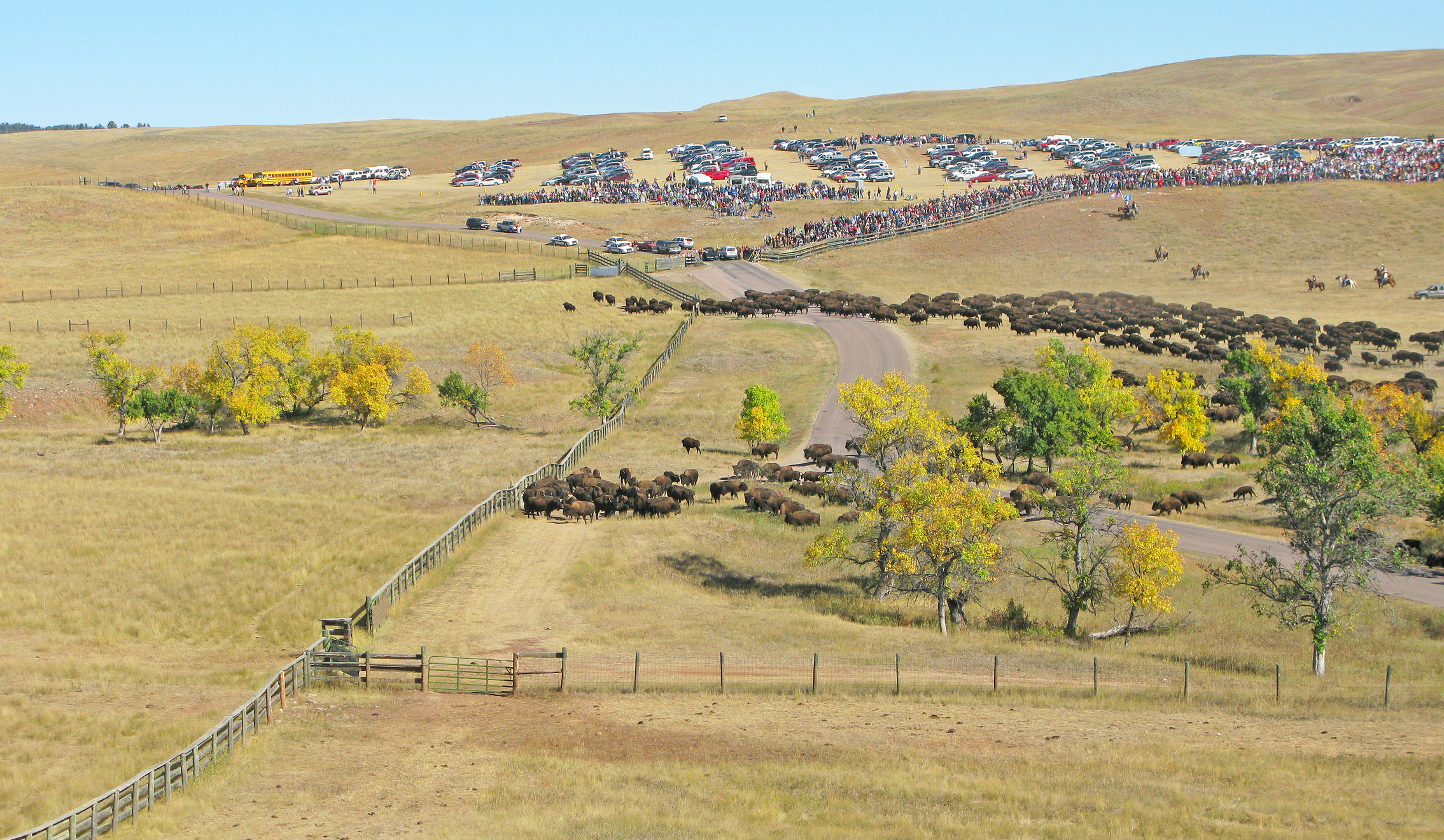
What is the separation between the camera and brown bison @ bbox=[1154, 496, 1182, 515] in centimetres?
4788

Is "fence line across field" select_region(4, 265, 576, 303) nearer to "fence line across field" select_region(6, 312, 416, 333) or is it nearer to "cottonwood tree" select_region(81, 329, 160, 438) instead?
"fence line across field" select_region(6, 312, 416, 333)

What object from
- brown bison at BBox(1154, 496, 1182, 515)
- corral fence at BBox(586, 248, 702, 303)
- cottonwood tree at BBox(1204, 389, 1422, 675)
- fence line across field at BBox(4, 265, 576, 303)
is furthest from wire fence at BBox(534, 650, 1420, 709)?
fence line across field at BBox(4, 265, 576, 303)

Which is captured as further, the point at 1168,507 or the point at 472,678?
the point at 1168,507

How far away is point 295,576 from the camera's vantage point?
3753 centimetres

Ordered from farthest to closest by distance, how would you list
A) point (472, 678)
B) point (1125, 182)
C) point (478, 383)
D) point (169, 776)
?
point (1125, 182), point (478, 383), point (472, 678), point (169, 776)

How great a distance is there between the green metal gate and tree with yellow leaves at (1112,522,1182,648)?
17297 mm

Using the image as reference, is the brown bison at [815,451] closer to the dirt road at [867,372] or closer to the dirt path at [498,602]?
the dirt road at [867,372]

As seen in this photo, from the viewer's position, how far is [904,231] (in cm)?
11169

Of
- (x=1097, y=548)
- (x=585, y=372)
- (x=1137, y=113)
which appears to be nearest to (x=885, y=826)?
(x=1097, y=548)

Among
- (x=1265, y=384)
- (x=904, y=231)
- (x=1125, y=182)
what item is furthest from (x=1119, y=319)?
(x=1125, y=182)

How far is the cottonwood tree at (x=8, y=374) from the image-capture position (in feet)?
200

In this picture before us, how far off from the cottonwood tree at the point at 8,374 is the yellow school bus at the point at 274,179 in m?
90.8

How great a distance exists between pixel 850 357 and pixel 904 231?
41039 mm

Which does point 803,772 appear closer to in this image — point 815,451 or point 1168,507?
point 1168,507
